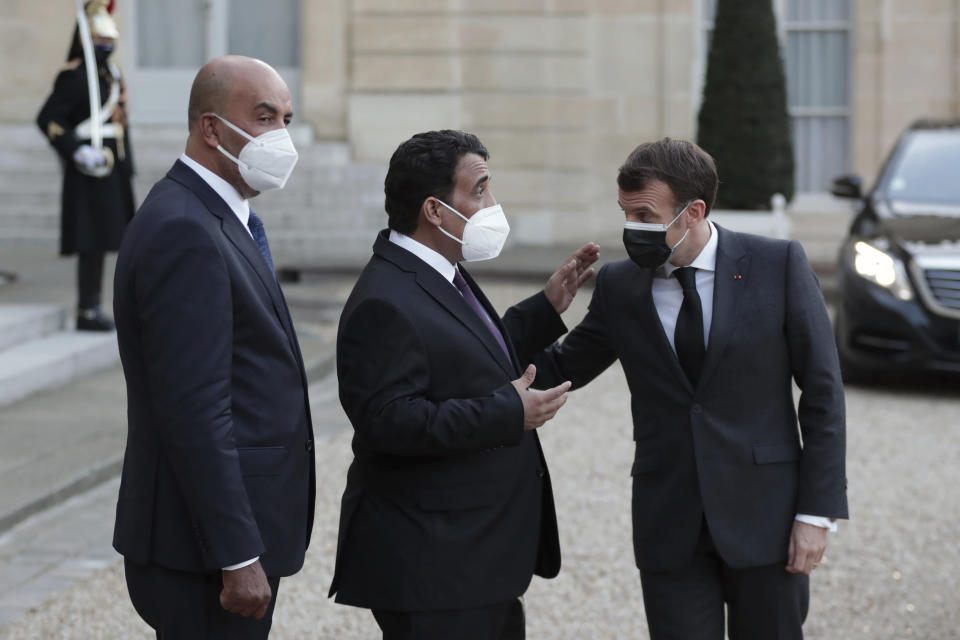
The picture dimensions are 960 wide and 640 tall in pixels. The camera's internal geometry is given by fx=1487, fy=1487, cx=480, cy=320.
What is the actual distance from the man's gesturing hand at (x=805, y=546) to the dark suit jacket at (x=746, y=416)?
0.04 m

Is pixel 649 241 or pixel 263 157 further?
pixel 649 241

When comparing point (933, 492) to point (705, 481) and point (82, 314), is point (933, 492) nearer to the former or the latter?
point (705, 481)

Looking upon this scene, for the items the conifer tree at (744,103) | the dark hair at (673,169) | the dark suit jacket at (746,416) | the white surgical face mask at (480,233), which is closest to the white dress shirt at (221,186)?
the white surgical face mask at (480,233)

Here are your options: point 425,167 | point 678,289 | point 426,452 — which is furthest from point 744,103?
point 426,452

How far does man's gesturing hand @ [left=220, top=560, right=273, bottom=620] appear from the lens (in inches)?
119

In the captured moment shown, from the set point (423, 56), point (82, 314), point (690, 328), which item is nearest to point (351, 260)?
point (423, 56)

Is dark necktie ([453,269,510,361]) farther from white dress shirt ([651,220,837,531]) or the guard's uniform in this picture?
the guard's uniform

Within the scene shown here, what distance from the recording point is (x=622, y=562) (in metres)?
5.73

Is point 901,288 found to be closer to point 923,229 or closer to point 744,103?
point 923,229

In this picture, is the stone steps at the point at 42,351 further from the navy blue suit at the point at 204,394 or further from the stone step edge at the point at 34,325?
the navy blue suit at the point at 204,394

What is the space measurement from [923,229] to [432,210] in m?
6.47

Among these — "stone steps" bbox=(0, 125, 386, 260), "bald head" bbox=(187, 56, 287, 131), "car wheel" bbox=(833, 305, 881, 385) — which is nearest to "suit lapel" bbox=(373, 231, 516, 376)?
"bald head" bbox=(187, 56, 287, 131)

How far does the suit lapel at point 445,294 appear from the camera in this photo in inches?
130

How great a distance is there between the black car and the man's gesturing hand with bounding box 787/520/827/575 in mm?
5575
